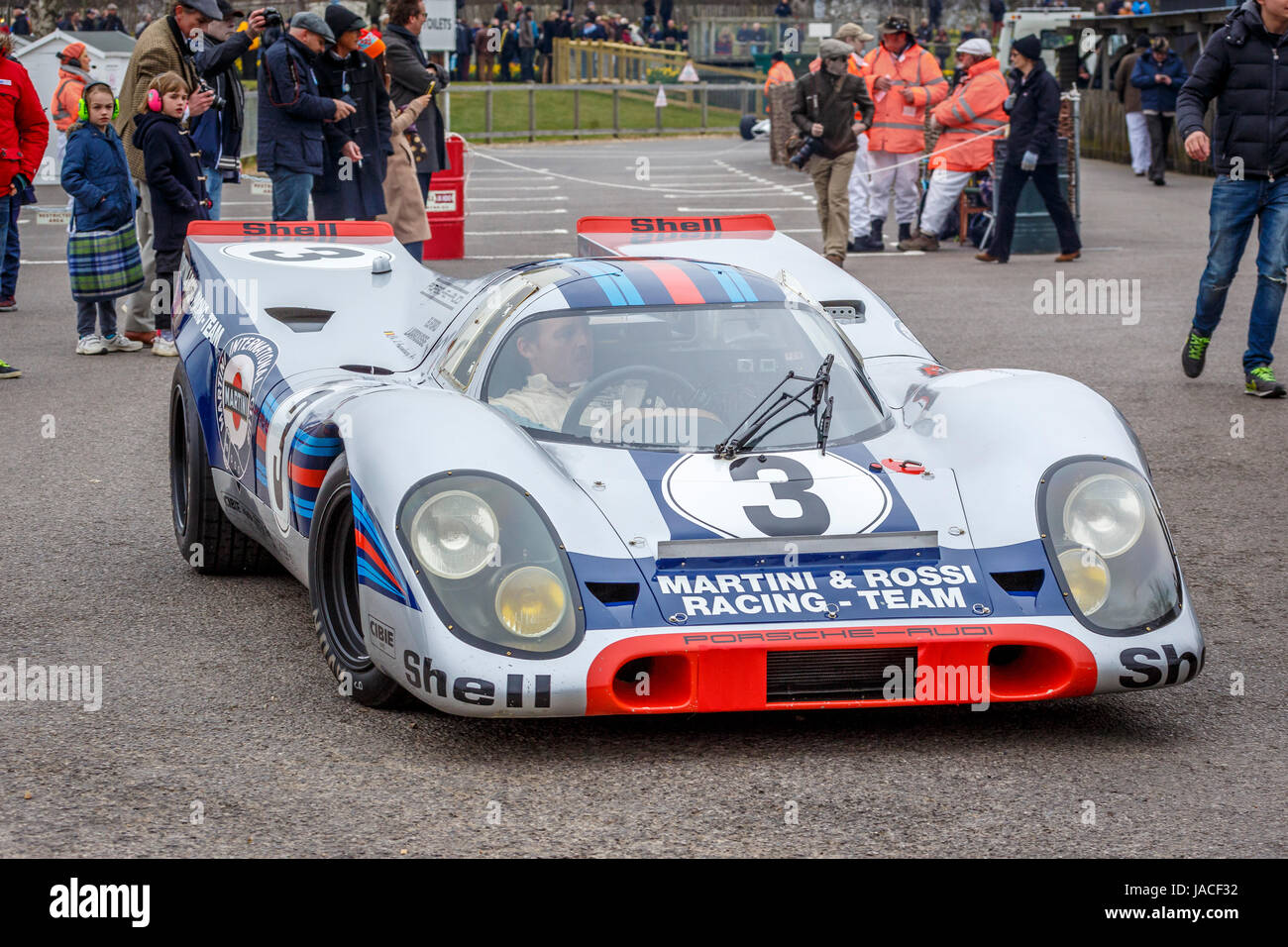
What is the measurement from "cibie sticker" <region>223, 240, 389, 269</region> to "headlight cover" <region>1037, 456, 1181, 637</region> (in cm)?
345

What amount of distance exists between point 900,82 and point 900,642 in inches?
480

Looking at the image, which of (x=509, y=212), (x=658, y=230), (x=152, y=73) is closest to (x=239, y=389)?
(x=658, y=230)

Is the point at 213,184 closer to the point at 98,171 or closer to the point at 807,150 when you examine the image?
the point at 98,171

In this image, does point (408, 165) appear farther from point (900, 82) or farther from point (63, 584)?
point (63, 584)

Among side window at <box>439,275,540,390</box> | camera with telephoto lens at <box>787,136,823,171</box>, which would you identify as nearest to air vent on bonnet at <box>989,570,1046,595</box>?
side window at <box>439,275,540,390</box>

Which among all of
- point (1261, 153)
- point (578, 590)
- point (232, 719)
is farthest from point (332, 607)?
point (1261, 153)

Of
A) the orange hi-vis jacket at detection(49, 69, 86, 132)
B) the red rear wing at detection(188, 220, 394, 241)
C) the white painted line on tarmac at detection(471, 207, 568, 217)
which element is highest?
the orange hi-vis jacket at detection(49, 69, 86, 132)

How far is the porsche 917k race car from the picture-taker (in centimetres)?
401

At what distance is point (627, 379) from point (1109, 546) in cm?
146

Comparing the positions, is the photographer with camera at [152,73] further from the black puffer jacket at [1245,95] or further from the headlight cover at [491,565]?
the headlight cover at [491,565]

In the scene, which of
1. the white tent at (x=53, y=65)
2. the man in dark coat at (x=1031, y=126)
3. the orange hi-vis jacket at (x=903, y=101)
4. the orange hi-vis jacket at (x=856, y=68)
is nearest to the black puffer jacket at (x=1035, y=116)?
the man in dark coat at (x=1031, y=126)

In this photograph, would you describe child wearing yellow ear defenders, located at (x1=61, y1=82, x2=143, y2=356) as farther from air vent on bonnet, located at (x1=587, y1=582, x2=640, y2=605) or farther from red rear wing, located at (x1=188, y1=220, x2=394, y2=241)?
air vent on bonnet, located at (x1=587, y1=582, x2=640, y2=605)

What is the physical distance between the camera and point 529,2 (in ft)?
172

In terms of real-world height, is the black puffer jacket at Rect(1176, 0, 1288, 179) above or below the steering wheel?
above
